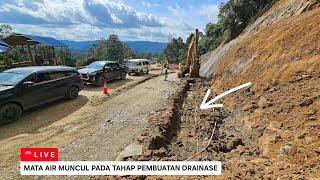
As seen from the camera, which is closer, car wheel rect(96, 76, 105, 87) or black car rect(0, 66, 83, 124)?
black car rect(0, 66, 83, 124)

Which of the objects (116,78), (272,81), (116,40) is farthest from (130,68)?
(116,40)

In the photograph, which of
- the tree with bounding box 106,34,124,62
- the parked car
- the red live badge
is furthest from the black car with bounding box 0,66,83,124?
the tree with bounding box 106,34,124,62

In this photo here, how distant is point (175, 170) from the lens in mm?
5348

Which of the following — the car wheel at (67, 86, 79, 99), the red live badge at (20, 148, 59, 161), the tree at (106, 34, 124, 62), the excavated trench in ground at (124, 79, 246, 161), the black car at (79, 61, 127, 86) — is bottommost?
the red live badge at (20, 148, 59, 161)

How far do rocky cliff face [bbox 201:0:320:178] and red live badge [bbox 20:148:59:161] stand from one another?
405cm

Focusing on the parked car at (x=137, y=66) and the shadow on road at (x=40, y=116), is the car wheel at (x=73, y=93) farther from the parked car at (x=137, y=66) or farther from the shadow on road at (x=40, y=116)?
the parked car at (x=137, y=66)

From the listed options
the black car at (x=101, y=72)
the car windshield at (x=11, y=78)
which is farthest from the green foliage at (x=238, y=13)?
the car windshield at (x=11, y=78)

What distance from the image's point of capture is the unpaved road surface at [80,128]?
6746mm

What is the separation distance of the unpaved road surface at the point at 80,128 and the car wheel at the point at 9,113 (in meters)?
0.21

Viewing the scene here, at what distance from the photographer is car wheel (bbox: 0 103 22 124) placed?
9.01m

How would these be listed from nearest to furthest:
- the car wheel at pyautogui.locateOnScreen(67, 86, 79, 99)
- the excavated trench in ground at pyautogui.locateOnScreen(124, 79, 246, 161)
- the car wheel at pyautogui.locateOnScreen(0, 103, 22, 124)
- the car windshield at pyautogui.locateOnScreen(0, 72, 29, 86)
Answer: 1. the excavated trench in ground at pyautogui.locateOnScreen(124, 79, 246, 161)
2. the car wheel at pyautogui.locateOnScreen(0, 103, 22, 124)
3. the car windshield at pyautogui.locateOnScreen(0, 72, 29, 86)
4. the car wheel at pyautogui.locateOnScreen(67, 86, 79, 99)

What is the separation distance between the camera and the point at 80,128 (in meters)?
8.70

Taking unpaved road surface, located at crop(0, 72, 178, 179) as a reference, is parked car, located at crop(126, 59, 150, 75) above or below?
above

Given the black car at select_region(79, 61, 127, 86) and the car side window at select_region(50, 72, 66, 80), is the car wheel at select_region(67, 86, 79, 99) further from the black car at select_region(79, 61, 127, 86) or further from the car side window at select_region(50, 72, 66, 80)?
the black car at select_region(79, 61, 127, 86)
